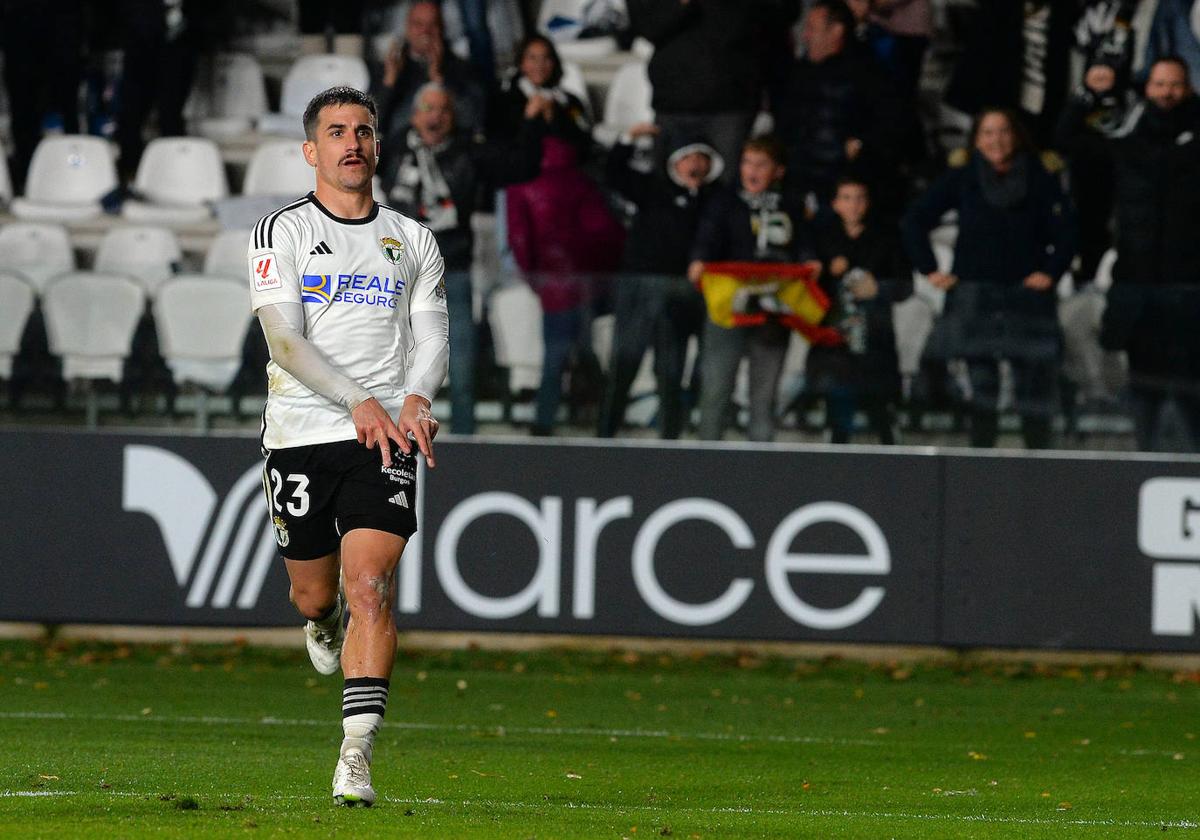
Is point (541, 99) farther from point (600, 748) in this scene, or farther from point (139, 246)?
point (600, 748)

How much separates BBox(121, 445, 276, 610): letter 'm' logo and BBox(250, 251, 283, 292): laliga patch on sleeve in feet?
20.1

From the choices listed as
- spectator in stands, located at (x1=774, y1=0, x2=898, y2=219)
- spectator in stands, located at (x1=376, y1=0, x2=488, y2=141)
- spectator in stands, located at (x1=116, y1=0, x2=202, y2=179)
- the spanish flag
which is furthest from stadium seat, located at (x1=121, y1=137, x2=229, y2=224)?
the spanish flag

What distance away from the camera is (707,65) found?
1371 cm

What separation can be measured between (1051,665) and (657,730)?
3.69 m

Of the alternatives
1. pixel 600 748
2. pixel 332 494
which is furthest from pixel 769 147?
pixel 332 494

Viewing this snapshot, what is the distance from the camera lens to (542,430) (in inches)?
471

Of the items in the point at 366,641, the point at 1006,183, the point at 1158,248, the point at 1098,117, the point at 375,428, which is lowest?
the point at 366,641

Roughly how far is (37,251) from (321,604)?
7.62m

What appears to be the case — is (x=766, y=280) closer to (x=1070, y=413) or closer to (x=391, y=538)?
(x=1070, y=413)

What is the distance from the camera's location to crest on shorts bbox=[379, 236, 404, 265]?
6.09 meters

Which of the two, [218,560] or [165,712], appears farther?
[218,560]

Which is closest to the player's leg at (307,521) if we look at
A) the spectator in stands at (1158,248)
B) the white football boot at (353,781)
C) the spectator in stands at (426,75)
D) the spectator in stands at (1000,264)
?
the white football boot at (353,781)

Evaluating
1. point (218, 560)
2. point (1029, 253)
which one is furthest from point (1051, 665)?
point (218, 560)

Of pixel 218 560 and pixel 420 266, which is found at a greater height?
pixel 420 266
